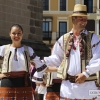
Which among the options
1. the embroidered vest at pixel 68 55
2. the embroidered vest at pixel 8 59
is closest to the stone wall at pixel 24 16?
the embroidered vest at pixel 8 59

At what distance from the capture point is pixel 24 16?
15977 millimetres

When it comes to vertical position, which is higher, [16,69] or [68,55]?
[68,55]

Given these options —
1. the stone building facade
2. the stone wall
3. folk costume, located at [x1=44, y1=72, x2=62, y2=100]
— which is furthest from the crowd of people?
the stone wall

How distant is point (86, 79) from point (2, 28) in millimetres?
9692

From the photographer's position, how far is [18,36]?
20.2 ft

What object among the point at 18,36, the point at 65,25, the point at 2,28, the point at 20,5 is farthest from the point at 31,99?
the point at 65,25

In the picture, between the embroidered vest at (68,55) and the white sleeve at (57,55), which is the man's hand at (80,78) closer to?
the embroidered vest at (68,55)

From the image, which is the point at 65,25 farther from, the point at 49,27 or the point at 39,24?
the point at 39,24

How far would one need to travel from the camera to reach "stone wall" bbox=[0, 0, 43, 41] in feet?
49.0

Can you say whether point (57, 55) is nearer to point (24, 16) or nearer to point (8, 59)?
point (8, 59)

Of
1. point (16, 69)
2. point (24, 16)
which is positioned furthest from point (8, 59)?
point (24, 16)

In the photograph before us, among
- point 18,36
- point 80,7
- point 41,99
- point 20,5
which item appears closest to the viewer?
point 80,7

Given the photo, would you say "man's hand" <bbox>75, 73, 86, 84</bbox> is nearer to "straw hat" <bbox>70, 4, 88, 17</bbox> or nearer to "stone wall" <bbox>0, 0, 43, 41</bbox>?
"straw hat" <bbox>70, 4, 88, 17</bbox>

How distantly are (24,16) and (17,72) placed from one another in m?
9.94
